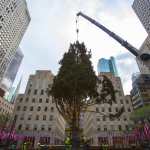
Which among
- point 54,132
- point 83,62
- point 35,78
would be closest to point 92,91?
point 83,62

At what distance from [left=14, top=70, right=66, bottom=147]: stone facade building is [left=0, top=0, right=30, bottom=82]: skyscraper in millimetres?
46852

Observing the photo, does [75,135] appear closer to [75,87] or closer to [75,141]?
[75,141]

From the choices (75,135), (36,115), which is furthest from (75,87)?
(36,115)

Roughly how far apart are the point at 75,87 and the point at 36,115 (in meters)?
42.7

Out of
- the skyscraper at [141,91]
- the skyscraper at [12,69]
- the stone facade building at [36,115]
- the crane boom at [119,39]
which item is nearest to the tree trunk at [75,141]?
the crane boom at [119,39]

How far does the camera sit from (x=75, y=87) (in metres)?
20.8

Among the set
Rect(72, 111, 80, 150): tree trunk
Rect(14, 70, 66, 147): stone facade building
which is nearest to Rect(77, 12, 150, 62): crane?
Rect(72, 111, 80, 150): tree trunk

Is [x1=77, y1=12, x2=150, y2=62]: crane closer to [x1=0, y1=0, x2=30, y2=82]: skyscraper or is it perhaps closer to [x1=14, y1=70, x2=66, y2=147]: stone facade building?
[x1=14, y1=70, x2=66, y2=147]: stone facade building

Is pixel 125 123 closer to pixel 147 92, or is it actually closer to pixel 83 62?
pixel 147 92

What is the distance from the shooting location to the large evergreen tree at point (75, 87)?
828 inches

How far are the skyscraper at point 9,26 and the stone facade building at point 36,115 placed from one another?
4685 centimetres

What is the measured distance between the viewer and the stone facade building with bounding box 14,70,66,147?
2128 inches

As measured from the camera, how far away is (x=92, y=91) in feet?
74.0

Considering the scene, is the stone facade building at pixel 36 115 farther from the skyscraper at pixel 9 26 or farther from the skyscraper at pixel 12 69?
the skyscraper at pixel 12 69
